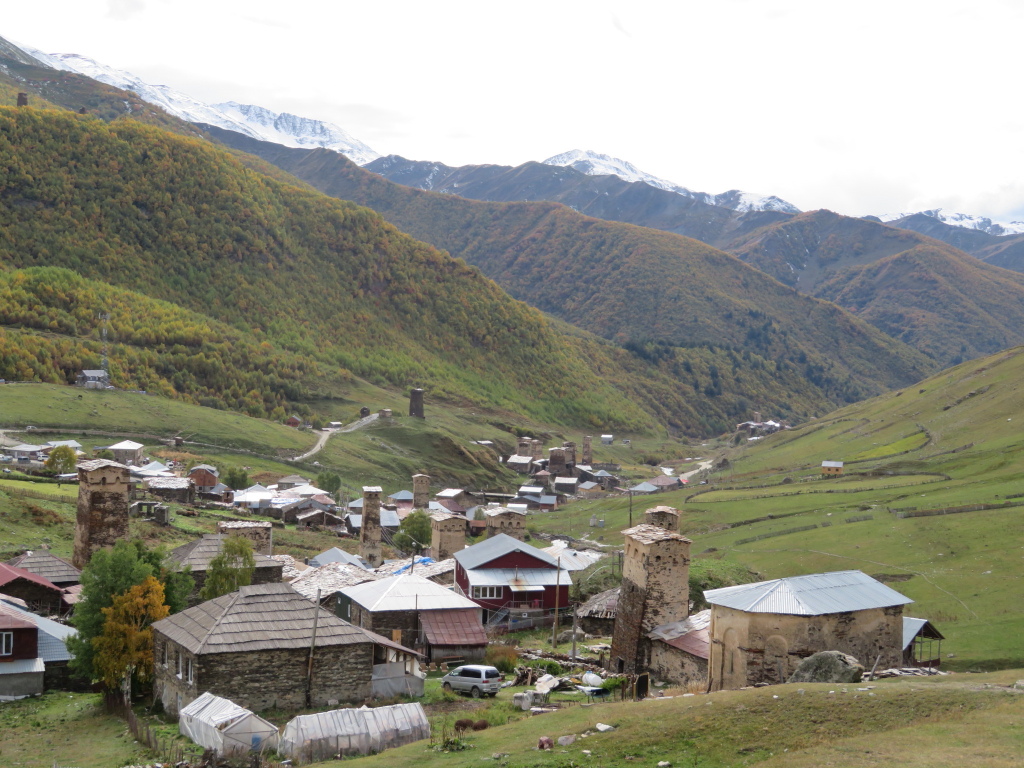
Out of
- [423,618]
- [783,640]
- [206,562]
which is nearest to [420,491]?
[206,562]

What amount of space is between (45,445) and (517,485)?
62.2 meters

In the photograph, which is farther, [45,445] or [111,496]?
[45,445]

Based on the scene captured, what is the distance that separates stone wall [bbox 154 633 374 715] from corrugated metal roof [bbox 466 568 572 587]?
1691cm

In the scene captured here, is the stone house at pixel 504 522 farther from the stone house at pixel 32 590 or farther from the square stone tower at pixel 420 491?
the square stone tower at pixel 420 491

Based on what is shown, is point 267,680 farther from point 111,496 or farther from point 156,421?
point 156,421

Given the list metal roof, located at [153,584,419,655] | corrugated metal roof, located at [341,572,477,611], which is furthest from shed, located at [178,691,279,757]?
corrugated metal roof, located at [341,572,477,611]

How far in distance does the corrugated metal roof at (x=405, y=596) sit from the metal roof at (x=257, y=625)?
22.8 ft

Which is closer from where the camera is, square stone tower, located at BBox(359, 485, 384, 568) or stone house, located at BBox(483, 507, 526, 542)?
stone house, located at BBox(483, 507, 526, 542)

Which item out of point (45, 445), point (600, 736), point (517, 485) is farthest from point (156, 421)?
point (600, 736)

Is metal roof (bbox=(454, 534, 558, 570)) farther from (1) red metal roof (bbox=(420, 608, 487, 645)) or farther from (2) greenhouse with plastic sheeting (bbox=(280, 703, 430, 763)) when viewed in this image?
(2) greenhouse with plastic sheeting (bbox=(280, 703, 430, 763))

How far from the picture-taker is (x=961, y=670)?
33875 millimetres

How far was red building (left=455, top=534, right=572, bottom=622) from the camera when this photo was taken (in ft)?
152

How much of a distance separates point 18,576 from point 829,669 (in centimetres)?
3043

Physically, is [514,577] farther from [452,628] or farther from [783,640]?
[783,640]
